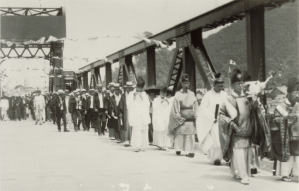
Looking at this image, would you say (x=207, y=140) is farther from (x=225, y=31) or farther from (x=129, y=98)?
(x=225, y=31)

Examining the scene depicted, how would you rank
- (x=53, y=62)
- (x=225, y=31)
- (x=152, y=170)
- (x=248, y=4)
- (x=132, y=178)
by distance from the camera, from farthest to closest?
1. (x=225, y=31)
2. (x=53, y=62)
3. (x=248, y=4)
4. (x=152, y=170)
5. (x=132, y=178)

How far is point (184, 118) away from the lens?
11320 millimetres

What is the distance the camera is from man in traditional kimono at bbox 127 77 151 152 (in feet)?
43.0

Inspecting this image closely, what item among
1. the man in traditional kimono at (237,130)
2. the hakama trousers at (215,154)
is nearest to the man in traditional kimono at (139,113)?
the hakama trousers at (215,154)

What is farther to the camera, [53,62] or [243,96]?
[53,62]

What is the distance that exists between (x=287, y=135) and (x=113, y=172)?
280cm

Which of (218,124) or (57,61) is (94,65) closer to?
(57,61)

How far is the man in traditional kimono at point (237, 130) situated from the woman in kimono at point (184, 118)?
10.3 ft

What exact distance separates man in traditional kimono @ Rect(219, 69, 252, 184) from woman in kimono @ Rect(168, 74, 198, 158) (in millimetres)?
3139

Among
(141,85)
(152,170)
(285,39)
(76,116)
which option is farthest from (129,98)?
(285,39)

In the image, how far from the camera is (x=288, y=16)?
1214 inches

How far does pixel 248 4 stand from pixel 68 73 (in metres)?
32.4

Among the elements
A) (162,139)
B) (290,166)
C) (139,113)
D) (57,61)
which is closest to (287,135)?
(290,166)

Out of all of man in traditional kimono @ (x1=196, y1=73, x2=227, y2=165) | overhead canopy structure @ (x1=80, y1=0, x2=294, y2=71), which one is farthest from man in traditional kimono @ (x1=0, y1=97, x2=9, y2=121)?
man in traditional kimono @ (x1=196, y1=73, x2=227, y2=165)
